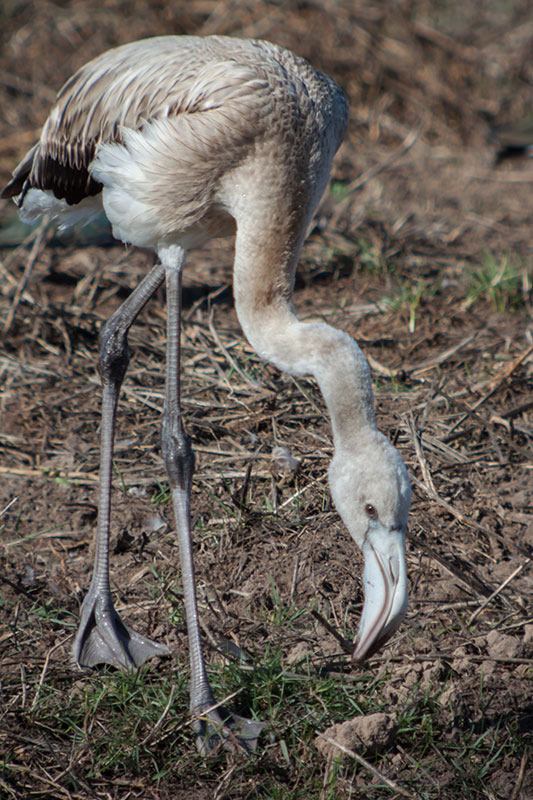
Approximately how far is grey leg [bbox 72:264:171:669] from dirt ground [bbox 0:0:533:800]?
102 millimetres

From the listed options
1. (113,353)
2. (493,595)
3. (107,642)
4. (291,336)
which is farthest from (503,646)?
(113,353)

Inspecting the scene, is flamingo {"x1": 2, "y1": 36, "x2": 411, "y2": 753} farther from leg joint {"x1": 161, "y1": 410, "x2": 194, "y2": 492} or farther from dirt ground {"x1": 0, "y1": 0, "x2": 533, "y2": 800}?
dirt ground {"x1": 0, "y1": 0, "x2": 533, "y2": 800}

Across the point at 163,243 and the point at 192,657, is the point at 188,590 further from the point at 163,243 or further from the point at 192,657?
the point at 163,243

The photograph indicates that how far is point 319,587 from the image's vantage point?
3.78m

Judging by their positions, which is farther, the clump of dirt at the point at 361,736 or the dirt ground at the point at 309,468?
the dirt ground at the point at 309,468

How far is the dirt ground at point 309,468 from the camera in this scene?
10.6 feet

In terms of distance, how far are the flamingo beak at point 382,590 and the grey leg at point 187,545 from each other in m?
0.54

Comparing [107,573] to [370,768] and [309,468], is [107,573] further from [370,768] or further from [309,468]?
[370,768]

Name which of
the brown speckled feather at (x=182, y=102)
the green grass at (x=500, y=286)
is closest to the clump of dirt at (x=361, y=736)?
the brown speckled feather at (x=182, y=102)

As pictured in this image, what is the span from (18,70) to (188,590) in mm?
6916

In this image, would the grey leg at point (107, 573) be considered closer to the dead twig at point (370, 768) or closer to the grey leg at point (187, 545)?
the grey leg at point (187, 545)

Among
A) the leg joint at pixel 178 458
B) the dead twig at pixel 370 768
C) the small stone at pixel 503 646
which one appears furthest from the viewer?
the leg joint at pixel 178 458

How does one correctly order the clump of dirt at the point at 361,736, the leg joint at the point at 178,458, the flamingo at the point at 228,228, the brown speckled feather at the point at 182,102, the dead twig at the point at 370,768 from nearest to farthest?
the dead twig at the point at 370,768 < the clump of dirt at the point at 361,736 < the flamingo at the point at 228,228 < the brown speckled feather at the point at 182,102 < the leg joint at the point at 178,458

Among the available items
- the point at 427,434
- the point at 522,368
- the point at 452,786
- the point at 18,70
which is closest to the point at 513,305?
the point at 522,368
